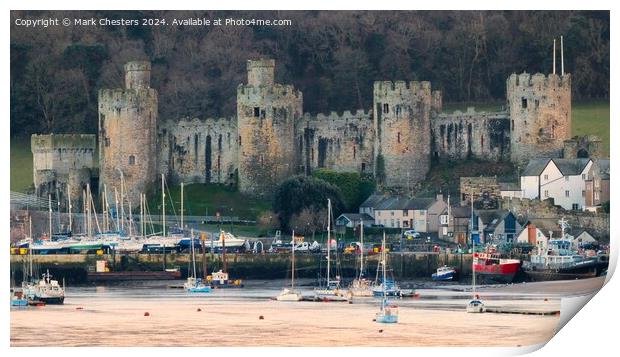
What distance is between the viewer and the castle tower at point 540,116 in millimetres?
49188

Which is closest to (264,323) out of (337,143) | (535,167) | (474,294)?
(474,294)

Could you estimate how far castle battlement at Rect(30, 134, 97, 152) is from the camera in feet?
171

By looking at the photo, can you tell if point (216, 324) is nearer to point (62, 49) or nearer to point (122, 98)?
point (122, 98)

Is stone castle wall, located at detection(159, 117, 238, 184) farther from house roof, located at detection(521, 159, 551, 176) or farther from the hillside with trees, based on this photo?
house roof, located at detection(521, 159, 551, 176)

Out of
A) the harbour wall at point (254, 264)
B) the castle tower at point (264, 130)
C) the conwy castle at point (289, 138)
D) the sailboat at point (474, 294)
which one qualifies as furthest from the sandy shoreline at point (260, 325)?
the conwy castle at point (289, 138)

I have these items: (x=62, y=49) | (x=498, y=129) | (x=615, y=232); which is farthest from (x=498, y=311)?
(x=62, y=49)

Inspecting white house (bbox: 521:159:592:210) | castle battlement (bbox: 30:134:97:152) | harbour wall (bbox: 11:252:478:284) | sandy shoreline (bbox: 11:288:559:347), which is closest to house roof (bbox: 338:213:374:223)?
white house (bbox: 521:159:592:210)

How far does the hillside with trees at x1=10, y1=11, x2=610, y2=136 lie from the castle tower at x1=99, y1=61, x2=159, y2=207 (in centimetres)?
357

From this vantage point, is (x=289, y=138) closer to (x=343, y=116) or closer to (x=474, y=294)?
(x=343, y=116)

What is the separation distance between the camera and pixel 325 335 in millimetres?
36844

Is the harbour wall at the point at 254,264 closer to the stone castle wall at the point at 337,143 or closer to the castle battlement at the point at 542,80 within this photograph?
the castle battlement at the point at 542,80

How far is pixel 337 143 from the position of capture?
5112 cm

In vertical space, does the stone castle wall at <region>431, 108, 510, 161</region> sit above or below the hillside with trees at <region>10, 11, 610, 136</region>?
below

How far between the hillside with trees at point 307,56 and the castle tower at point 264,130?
190 inches
